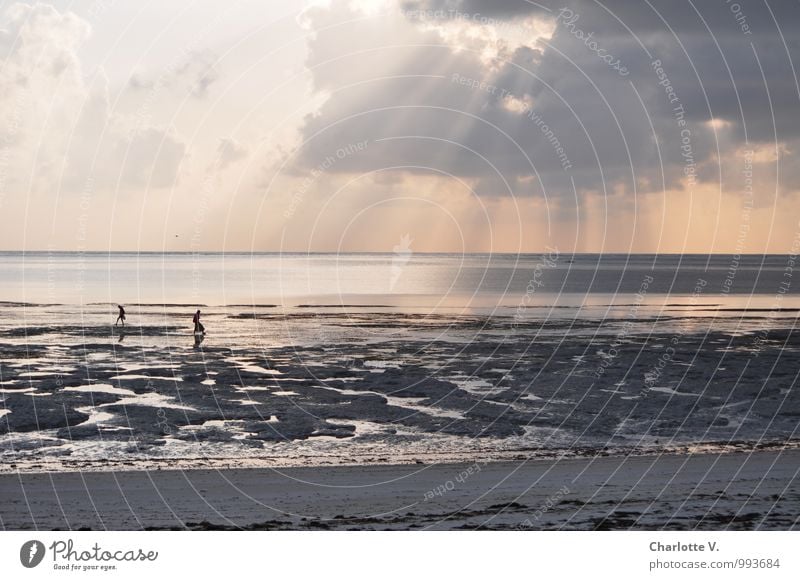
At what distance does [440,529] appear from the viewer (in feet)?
50.1

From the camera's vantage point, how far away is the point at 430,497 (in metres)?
17.3

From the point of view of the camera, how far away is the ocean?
73.3 feet

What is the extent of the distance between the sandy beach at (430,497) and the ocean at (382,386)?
145cm

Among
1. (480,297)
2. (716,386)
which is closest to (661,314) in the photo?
(480,297)

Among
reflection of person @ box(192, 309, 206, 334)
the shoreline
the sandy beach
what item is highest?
reflection of person @ box(192, 309, 206, 334)

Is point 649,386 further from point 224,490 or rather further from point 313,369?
point 224,490

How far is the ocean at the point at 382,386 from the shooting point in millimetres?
22344
